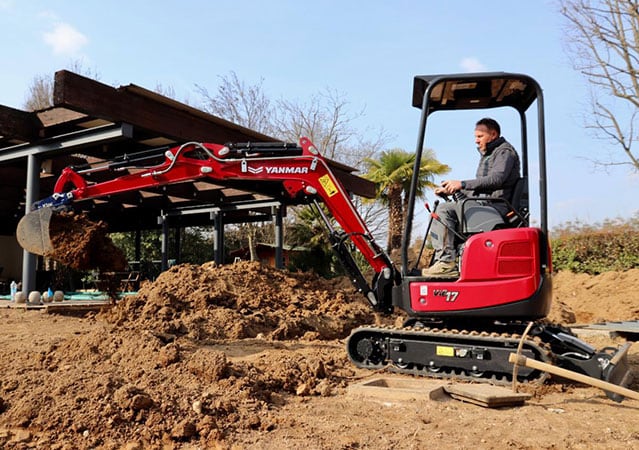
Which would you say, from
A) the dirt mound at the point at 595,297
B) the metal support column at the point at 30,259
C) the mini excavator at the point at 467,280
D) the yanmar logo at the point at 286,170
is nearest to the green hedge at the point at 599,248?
the dirt mound at the point at 595,297

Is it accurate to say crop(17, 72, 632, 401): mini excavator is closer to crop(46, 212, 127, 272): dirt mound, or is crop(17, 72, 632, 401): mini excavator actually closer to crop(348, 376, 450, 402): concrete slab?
crop(348, 376, 450, 402): concrete slab

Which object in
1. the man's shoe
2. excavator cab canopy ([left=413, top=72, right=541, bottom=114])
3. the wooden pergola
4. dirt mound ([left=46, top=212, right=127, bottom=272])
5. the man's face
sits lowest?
the man's shoe

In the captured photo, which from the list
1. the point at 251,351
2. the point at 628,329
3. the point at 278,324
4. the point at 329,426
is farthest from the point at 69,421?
the point at 628,329

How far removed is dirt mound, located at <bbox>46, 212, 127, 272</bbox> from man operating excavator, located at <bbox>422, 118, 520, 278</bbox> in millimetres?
4319

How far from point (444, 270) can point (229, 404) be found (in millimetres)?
2497

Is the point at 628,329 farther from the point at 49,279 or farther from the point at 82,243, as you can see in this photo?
the point at 49,279

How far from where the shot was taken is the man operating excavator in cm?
523

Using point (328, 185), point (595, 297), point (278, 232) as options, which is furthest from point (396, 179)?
point (328, 185)

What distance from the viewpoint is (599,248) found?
51.1ft

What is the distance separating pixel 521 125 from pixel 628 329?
3.54 m

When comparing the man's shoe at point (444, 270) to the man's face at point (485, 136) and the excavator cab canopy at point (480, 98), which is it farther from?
the man's face at point (485, 136)

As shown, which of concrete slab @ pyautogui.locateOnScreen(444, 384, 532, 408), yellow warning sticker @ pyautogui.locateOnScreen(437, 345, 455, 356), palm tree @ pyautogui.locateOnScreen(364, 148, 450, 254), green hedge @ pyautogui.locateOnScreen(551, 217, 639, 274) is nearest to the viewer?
concrete slab @ pyautogui.locateOnScreen(444, 384, 532, 408)

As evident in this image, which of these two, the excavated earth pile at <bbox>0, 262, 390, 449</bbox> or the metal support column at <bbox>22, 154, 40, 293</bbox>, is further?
the metal support column at <bbox>22, 154, 40, 293</bbox>

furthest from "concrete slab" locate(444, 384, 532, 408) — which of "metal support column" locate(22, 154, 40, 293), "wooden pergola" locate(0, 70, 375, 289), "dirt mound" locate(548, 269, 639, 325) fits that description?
"dirt mound" locate(548, 269, 639, 325)
